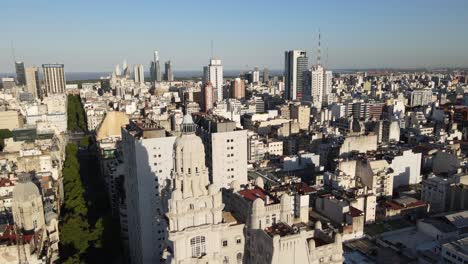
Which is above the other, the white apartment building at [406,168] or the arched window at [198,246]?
the arched window at [198,246]

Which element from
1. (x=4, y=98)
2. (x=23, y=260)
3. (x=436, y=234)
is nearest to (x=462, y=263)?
(x=436, y=234)

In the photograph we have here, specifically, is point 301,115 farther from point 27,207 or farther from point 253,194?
point 27,207

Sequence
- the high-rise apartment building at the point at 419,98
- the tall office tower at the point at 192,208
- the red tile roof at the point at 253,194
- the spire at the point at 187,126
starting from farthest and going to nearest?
the high-rise apartment building at the point at 419,98 → the red tile roof at the point at 253,194 → the spire at the point at 187,126 → the tall office tower at the point at 192,208

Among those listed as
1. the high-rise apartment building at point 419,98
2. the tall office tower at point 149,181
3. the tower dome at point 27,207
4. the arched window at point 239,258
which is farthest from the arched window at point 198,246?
the high-rise apartment building at point 419,98

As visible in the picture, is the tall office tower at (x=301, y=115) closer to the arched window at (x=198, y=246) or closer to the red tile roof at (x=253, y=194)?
the red tile roof at (x=253, y=194)

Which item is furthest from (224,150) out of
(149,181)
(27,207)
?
(27,207)

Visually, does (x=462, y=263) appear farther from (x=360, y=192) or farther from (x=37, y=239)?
(x=37, y=239)

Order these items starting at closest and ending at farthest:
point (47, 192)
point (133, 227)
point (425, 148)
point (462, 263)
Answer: point (462, 263) → point (133, 227) → point (47, 192) → point (425, 148)
